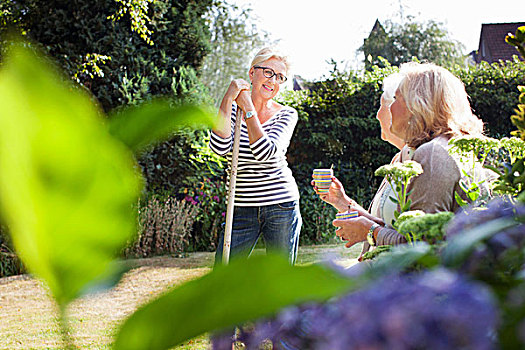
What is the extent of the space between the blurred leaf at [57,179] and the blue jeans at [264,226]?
272cm

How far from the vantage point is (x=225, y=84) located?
1562cm

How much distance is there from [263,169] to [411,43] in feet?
54.0

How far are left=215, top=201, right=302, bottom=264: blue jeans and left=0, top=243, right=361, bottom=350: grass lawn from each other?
155 millimetres

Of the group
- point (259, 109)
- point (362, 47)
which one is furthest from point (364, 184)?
point (362, 47)

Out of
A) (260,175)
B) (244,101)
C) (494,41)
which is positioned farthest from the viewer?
(494,41)

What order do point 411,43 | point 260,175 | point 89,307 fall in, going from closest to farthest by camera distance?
1. point 260,175
2. point 89,307
3. point 411,43

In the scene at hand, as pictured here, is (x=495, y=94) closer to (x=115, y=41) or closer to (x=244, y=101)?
(x=115, y=41)

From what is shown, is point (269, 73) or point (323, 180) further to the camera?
point (269, 73)

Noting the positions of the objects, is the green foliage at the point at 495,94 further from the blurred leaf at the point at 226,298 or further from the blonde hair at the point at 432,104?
the blurred leaf at the point at 226,298

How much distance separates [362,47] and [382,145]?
1167 cm

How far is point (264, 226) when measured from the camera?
3025 millimetres

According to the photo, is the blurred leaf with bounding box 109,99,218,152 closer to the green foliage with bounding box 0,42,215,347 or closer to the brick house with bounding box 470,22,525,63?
the green foliage with bounding box 0,42,215,347

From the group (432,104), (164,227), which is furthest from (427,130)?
(164,227)

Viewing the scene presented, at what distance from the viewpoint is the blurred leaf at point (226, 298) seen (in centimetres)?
22
